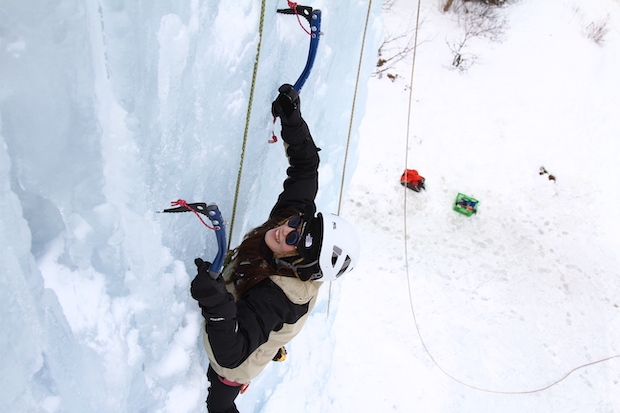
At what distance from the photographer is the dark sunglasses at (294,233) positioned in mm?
1913

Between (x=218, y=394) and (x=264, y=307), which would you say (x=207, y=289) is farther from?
(x=218, y=394)

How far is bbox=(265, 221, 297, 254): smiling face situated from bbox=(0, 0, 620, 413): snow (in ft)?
0.97

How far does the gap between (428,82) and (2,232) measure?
983cm

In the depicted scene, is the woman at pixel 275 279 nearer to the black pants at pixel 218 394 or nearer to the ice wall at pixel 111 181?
the black pants at pixel 218 394

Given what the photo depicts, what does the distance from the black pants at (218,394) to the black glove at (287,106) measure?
53.4 inches

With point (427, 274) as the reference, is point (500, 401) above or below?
below

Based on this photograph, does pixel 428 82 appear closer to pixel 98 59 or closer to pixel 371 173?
pixel 371 173

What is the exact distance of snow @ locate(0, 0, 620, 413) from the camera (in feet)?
3.93

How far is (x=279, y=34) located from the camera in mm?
2162

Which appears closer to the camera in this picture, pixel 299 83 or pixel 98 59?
pixel 98 59

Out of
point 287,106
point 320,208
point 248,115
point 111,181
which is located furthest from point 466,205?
point 111,181

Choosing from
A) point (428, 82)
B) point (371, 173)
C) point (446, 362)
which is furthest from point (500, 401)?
point (428, 82)

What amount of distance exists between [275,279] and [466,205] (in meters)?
6.11

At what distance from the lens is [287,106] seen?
2.15 meters
